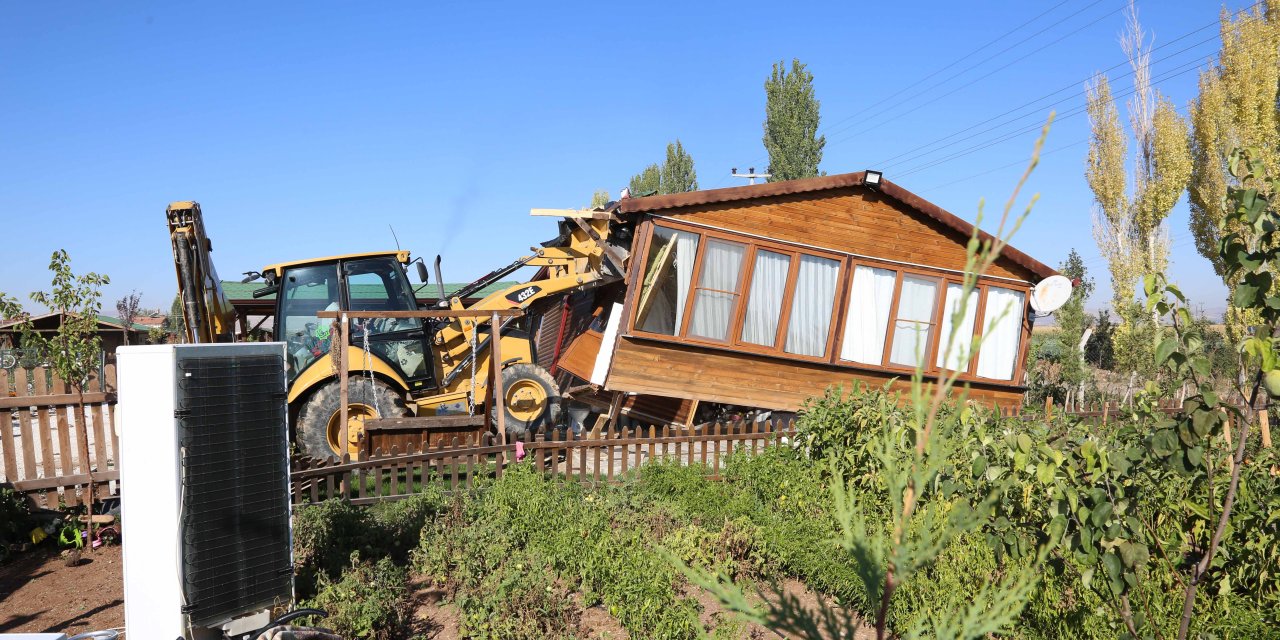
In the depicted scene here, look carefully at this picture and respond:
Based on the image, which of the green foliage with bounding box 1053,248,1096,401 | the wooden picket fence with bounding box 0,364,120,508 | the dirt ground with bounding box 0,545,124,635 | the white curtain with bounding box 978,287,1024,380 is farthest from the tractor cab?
the green foliage with bounding box 1053,248,1096,401

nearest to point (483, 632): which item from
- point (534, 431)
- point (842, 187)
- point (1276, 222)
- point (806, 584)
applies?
point (806, 584)

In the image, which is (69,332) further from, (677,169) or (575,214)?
(677,169)

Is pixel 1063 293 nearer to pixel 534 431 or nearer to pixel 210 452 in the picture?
pixel 534 431

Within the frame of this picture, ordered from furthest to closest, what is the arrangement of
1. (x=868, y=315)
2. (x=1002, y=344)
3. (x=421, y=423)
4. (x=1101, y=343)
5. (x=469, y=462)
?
(x=1101, y=343), (x=1002, y=344), (x=868, y=315), (x=421, y=423), (x=469, y=462)

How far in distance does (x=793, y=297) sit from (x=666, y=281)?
1.90 meters

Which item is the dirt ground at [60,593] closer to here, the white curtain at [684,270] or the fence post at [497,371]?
the fence post at [497,371]

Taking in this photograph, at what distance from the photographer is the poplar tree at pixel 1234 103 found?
17.1m

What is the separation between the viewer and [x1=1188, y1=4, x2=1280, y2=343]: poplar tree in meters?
17.1

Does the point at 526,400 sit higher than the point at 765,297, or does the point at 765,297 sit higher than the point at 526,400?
the point at 765,297

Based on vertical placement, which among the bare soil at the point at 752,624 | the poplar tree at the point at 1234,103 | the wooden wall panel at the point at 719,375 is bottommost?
the bare soil at the point at 752,624

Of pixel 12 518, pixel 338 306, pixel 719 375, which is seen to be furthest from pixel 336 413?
pixel 719 375

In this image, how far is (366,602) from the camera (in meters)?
4.80

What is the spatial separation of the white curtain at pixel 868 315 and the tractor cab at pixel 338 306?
19.8ft

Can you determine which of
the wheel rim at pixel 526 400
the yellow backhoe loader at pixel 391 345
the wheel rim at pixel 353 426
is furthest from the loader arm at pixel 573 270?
the wheel rim at pixel 353 426
